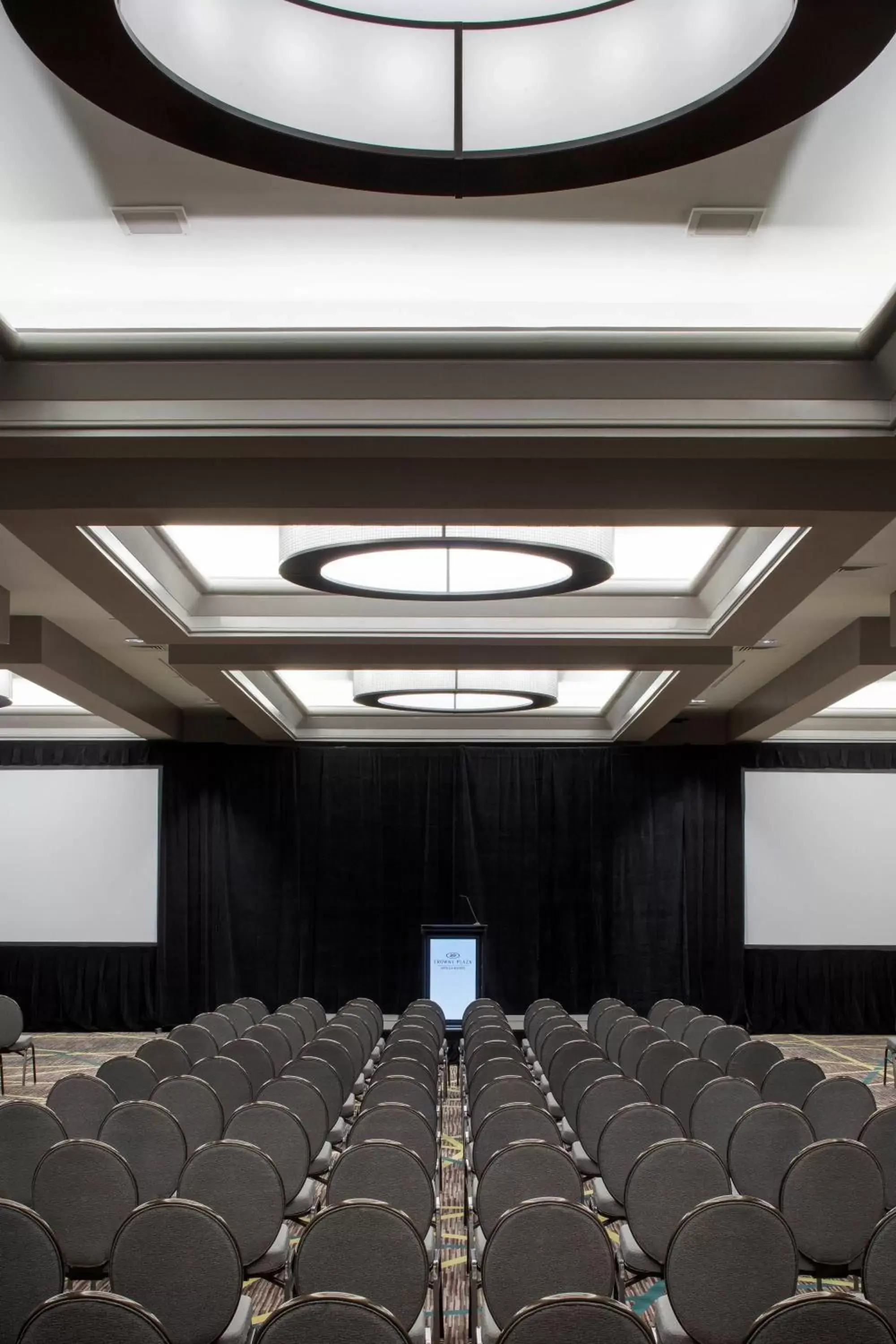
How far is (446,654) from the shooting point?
10070 millimetres

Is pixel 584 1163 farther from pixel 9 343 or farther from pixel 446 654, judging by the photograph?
pixel 9 343

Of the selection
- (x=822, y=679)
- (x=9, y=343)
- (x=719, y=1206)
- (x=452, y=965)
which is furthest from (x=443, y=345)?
(x=452, y=965)

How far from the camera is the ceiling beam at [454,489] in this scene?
5.34 meters

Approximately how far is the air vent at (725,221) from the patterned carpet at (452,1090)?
4.82 m

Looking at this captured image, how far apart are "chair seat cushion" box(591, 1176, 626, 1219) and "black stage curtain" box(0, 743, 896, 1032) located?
31.5ft

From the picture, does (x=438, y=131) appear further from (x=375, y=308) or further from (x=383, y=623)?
(x=383, y=623)

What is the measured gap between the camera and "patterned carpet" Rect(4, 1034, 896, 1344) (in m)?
6.26

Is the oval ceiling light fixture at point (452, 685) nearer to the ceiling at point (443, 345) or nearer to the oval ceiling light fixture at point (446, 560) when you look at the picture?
the oval ceiling light fixture at point (446, 560)

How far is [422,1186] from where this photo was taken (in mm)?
5184

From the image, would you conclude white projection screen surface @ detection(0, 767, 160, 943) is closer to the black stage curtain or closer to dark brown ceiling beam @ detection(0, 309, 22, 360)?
the black stage curtain

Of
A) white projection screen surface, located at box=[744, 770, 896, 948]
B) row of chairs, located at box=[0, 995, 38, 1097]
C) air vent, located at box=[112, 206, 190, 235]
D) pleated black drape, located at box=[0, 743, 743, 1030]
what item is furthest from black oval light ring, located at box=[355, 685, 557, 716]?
air vent, located at box=[112, 206, 190, 235]

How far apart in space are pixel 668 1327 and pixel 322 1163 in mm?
2967

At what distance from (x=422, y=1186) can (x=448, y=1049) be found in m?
9.26

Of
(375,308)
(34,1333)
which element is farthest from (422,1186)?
(375,308)
